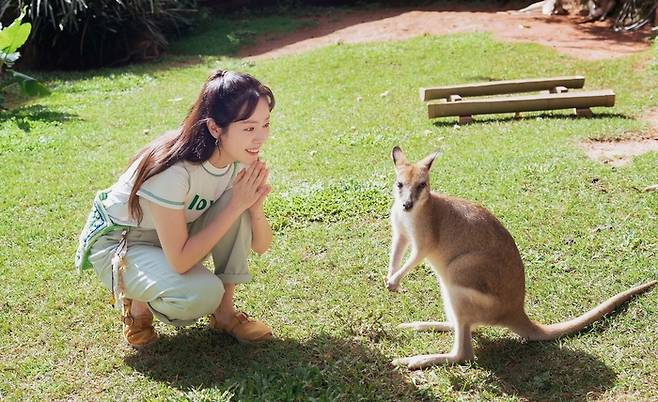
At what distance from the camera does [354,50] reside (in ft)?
35.8

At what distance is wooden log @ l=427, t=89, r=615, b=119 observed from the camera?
7.11m

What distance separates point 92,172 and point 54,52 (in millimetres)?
6721

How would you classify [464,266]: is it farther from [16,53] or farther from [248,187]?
[16,53]

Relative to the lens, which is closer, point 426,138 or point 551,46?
point 426,138

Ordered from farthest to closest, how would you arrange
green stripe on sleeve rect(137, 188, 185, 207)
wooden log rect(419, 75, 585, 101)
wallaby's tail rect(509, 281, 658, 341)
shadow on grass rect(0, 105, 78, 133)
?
shadow on grass rect(0, 105, 78, 133) → wooden log rect(419, 75, 585, 101) → wallaby's tail rect(509, 281, 658, 341) → green stripe on sleeve rect(137, 188, 185, 207)

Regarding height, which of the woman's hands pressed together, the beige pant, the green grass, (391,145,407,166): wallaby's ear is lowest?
the green grass

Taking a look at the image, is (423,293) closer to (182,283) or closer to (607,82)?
(182,283)

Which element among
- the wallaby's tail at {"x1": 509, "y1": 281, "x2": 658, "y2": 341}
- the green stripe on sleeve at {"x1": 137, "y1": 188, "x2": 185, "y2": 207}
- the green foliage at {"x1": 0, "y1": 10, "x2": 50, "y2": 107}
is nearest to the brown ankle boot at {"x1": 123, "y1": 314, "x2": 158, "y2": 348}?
the green stripe on sleeve at {"x1": 137, "y1": 188, "x2": 185, "y2": 207}

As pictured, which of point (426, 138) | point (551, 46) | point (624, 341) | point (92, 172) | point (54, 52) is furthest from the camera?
point (54, 52)

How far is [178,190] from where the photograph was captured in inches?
124

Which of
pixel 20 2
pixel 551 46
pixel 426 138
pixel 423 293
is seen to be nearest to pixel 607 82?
pixel 551 46

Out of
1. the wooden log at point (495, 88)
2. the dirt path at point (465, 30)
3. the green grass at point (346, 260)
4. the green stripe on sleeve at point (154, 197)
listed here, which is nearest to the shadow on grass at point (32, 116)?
the green grass at point (346, 260)

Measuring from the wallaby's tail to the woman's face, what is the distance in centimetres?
141

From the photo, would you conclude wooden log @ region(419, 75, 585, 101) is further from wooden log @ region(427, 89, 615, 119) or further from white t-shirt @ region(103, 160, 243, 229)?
white t-shirt @ region(103, 160, 243, 229)
